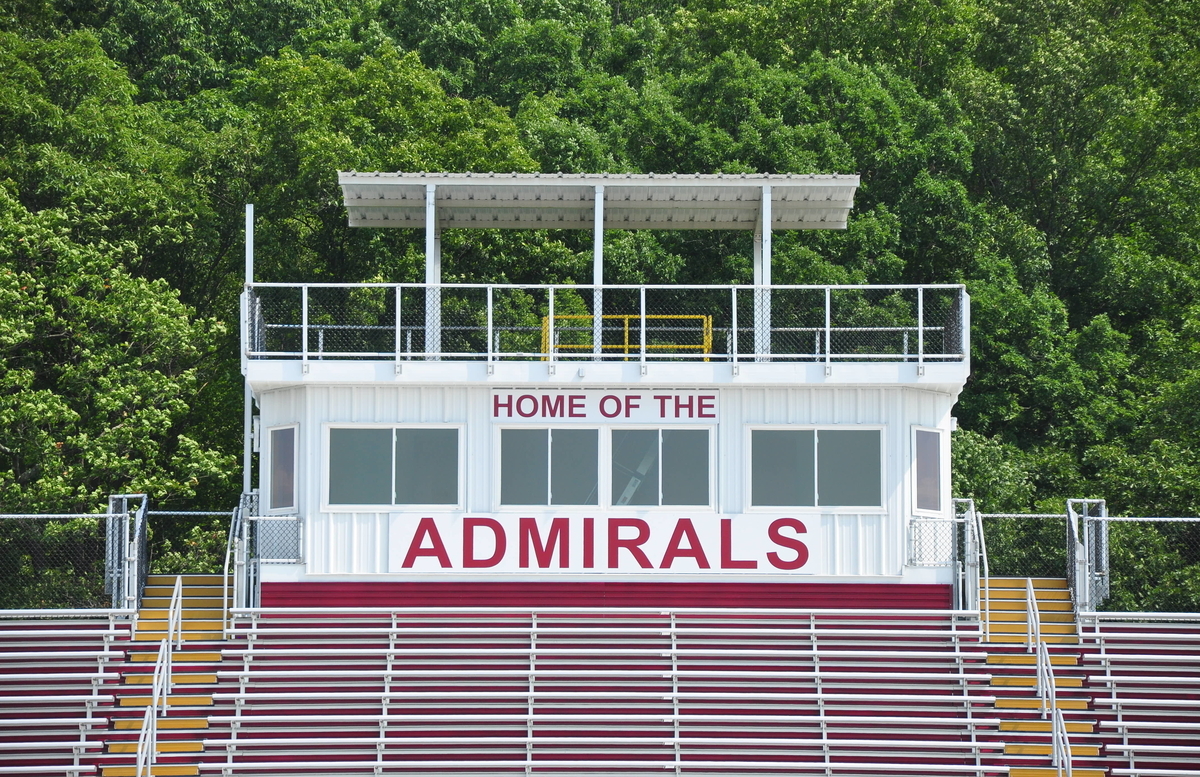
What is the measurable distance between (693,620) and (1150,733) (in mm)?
5859

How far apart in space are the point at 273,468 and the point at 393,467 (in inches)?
74.4

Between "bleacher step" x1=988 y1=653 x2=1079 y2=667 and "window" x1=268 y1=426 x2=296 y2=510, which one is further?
"window" x1=268 y1=426 x2=296 y2=510

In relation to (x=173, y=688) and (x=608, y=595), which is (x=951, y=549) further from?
(x=173, y=688)

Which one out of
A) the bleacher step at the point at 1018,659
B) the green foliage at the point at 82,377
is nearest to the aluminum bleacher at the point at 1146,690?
the bleacher step at the point at 1018,659

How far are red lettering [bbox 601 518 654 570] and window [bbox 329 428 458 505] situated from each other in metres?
2.15

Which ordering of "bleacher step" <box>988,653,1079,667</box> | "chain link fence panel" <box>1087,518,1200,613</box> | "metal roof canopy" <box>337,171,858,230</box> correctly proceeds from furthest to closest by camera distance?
"chain link fence panel" <box>1087,518,1200,613</box>
"metal roof canopy" <box>337,171,858,230</box>
"bleacher step" <box>988,653,1079,667</box>

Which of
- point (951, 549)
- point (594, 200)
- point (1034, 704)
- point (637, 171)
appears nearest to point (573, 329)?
point (594, 200)

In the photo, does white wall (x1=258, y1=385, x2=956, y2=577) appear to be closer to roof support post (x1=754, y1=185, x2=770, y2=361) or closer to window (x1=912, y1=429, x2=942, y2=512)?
window (x1=912, y1=429, x2=942, y2=512)

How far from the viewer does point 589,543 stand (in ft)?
68.1

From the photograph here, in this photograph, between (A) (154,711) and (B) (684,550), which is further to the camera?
(B) (684,550)

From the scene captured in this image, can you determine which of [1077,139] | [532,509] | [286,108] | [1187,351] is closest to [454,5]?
[286,108]

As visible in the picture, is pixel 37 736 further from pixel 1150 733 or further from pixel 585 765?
pixel 1150 733

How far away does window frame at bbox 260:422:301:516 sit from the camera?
21.0 m

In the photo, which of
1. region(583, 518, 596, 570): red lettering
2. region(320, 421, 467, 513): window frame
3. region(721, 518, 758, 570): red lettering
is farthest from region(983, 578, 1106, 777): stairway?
region(320, 421, 467, 513): window frame
